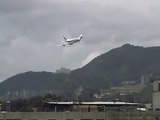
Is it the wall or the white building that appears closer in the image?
the wall

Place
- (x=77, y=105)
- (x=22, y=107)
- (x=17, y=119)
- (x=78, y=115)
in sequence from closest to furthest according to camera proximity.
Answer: (x=17, y=119) < (x=78, y=115) < (x=77, y=105) < (x=22, y=107)

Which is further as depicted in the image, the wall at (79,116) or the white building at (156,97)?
the white building at (156,97)

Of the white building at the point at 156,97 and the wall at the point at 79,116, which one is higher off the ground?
the white building at the point at 156,97

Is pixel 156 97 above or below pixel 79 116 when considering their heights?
above

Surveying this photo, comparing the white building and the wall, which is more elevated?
the white building

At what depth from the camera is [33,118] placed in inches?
3445

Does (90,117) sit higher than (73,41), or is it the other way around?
(73,41)

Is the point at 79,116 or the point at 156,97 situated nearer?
the point at 79,116

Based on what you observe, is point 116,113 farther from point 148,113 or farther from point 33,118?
point 33,118

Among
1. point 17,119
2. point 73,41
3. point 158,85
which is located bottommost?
point 17,119

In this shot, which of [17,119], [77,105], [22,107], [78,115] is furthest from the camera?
[22,107]

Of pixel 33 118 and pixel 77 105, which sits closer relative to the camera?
pixel 33 118

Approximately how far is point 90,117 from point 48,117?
31.3 feet

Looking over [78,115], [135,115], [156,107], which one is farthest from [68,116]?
[156,107]
